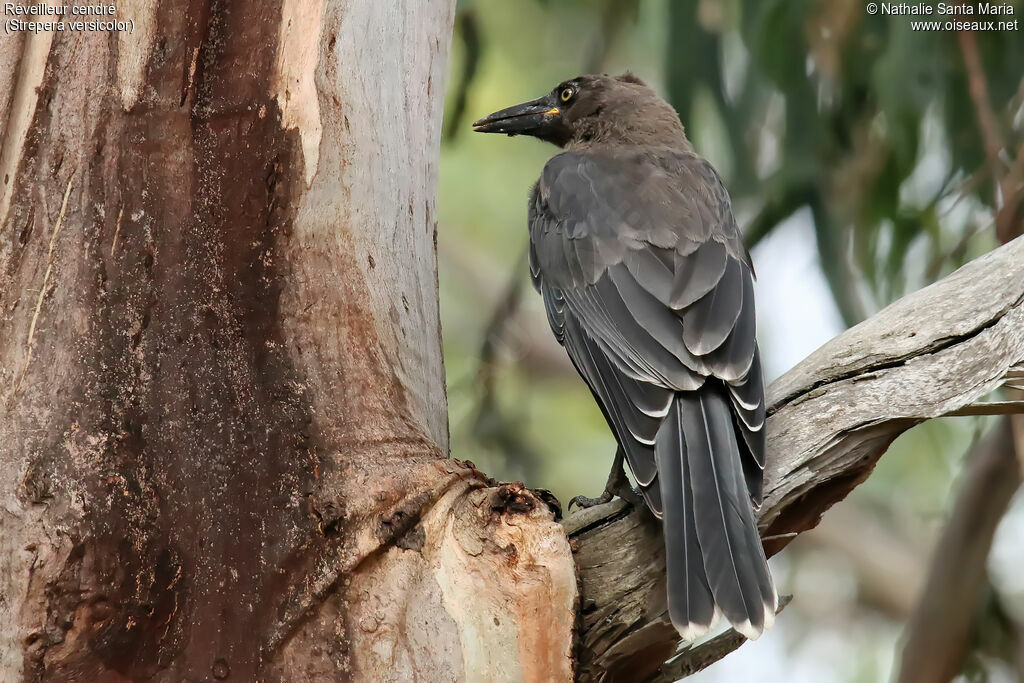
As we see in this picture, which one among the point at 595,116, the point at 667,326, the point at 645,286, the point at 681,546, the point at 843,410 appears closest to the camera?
the point at 681,546

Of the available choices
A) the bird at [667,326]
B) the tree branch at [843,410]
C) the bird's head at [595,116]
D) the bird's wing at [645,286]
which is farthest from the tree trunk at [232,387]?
the bird's head at [595,116]

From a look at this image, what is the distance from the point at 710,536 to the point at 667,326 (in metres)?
0.61

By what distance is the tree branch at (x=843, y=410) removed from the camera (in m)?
2.05

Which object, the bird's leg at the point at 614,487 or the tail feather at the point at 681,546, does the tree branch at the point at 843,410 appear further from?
the bird's leg at the point at 614,487

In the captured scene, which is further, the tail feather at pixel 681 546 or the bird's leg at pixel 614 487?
the bird's leg at pixel 614 487

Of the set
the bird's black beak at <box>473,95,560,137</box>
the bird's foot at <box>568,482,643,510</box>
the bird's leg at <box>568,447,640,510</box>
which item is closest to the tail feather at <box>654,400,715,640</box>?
the bird's foot at <box>568,482,643,510</box>

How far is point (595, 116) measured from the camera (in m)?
3.71

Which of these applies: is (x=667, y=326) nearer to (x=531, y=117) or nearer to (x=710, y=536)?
(x=710, y=536)

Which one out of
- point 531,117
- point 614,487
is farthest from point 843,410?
point 531,117

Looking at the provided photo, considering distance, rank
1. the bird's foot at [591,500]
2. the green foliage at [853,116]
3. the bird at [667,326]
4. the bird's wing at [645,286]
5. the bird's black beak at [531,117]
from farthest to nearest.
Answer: the green foliage at [853,116]
the bird's black beak at [531,117]
the bird's foot at [591,500]
the bird's wing at [645,286]
the bird at [667,326]

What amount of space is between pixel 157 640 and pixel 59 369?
52 centimetres

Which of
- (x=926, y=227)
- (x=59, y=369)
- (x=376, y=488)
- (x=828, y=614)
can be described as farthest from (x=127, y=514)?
(x=828, y=614)

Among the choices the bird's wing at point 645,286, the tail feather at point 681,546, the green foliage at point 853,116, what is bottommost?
the tail feather at point 681,546

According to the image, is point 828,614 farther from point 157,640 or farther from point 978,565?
point 157,640
